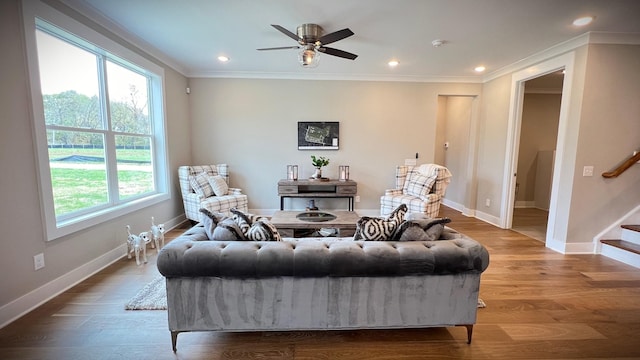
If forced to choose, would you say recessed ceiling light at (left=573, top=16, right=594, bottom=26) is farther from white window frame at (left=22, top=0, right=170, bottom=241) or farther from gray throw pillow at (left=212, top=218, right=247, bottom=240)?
white window frame at (left=22, top=0, right=170, bottom=241)

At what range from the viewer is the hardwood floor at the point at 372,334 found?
169 centimetres

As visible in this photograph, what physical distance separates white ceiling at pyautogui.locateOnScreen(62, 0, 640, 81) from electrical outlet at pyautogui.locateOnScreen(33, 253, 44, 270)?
7.51ft

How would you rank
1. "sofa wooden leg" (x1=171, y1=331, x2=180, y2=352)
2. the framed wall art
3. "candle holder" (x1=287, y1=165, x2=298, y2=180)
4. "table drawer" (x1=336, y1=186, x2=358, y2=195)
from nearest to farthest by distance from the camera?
"sofa wooden leg" (x1=171, y1=331, x2=180, y2=352) → "table drawer" (x1=336, y1=186, x2=358, y2=195) → "candle holder" (x1=287, y1=165, x2=298, y2=180) → the framed wall art

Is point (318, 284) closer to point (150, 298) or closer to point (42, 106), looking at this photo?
point (150, 298)

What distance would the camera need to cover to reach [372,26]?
2.90m

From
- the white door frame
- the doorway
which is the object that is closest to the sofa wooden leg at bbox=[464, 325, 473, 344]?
the white door frame

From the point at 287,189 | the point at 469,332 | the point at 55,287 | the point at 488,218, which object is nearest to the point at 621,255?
the point at 488,218

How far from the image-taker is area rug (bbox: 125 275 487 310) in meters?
2.14

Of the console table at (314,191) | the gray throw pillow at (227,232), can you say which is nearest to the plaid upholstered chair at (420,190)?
the console table at (314,191)

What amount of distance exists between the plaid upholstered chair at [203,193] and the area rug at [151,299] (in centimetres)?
160

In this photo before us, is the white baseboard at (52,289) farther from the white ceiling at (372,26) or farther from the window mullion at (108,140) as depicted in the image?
the white ceiling at (372,26)

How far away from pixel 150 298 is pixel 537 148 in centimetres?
743

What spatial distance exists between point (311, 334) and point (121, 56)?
367 cm

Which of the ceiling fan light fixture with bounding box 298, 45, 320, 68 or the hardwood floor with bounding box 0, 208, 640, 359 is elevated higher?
the ceiling fan light fixture with bounding box 298, 45, 320, 68
